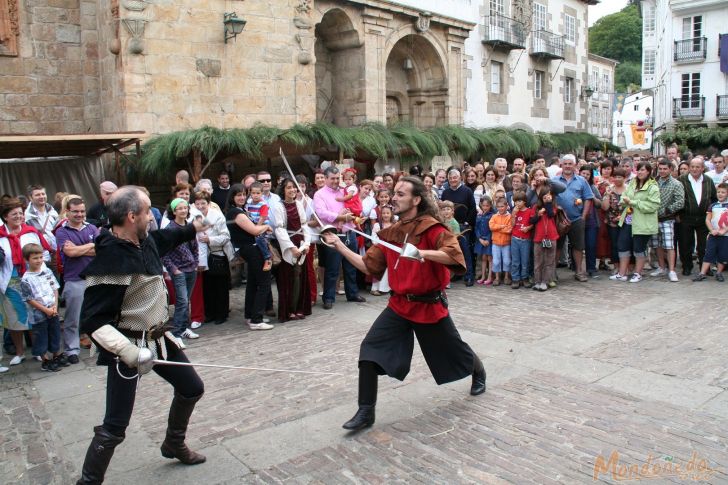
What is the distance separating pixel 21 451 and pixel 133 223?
2126 mm

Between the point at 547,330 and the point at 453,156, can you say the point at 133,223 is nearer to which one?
→ the point at 547,330

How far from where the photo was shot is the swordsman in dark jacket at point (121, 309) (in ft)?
12.3

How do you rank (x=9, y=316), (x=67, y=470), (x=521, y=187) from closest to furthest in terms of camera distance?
1. (x=67, y=470)
2. (x=9, y=316)
3. (x=521, y=187)

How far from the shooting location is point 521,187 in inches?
400

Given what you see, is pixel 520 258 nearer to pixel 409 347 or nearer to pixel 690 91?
pixel 409 347

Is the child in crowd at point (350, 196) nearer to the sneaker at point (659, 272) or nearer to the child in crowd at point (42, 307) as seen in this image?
the child in crowd at point (42, 307)

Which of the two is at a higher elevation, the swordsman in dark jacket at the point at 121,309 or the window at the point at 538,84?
the window at the point at 538,84

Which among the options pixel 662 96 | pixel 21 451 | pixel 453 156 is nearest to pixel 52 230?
pixel 21 451

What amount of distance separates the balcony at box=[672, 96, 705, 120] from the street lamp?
102ft

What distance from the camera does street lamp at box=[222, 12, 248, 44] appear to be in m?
13.2

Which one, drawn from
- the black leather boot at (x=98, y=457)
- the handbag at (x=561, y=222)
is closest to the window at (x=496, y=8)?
the handbag at (x=561, y=222)

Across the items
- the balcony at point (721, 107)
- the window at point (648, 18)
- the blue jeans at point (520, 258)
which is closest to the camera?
the blue jeans at point (520, 258)

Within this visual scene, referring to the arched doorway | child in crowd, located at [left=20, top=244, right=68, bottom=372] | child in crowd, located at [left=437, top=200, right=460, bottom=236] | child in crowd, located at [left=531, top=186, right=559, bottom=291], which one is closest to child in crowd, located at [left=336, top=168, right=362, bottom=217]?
child in crowd, located at [left=437, top=200, right=460, bottom=236]

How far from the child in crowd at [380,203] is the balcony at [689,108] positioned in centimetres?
3228
